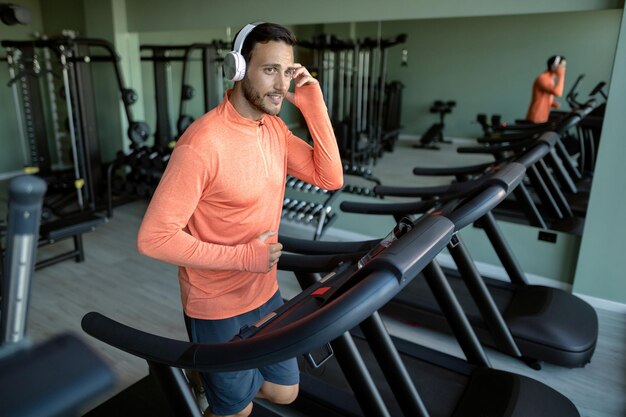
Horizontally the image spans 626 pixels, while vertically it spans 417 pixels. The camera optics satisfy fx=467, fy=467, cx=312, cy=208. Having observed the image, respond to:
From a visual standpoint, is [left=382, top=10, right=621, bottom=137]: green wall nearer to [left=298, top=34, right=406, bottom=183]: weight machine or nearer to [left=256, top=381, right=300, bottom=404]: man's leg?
[left=298, top=34, right=406, bottom=183]: weight machine

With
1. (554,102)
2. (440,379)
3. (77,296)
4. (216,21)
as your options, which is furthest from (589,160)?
(77,296)

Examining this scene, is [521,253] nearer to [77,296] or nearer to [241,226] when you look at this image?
[241,226]

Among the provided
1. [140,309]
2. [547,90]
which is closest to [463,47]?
[547,90]

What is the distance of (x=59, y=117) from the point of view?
19.3ft

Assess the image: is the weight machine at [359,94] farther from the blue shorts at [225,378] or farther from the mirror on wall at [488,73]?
the blue shorts at [225,378]

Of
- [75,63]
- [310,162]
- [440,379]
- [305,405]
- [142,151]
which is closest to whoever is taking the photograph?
[310,162]

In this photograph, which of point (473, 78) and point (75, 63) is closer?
point (473, 78)

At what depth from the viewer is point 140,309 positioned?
2.81 meters

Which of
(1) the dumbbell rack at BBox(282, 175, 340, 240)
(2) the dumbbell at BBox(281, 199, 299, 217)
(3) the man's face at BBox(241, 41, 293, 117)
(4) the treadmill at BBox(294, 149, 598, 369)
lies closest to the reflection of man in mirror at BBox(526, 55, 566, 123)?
(4) the treadmill at BBox(294, 149, 598, 369)

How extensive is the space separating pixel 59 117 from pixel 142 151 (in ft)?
6.92

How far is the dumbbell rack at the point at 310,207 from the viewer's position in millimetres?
3502

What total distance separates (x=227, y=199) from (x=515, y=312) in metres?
1.84

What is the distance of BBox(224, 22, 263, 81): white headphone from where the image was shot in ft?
3.91

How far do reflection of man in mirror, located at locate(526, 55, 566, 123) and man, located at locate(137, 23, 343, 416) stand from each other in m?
2.73
